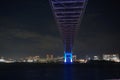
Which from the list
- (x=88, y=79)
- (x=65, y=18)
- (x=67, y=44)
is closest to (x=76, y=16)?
(x=65, y=18)

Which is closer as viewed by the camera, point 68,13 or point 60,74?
point 60,74

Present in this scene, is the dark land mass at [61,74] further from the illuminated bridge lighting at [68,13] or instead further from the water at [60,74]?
the illuminated bridge lighting at [68,13]

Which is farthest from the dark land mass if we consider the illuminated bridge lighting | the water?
the illuminated bridge lighting

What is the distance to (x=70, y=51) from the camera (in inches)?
3745

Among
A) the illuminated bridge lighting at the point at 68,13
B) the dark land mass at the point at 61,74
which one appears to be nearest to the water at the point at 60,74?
the dark land mass at the point at 61,74

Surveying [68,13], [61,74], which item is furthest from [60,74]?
[68,13]

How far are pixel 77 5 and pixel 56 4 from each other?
12.2 ft

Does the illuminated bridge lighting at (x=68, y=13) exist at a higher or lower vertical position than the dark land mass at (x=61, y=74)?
higher

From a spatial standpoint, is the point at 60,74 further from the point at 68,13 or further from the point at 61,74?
the point at 68,13

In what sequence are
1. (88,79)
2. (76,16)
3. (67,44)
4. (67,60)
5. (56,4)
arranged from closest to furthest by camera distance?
(88,79), (56,4), (76,16), (67,44), (67,60)

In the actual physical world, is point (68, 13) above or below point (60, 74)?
above

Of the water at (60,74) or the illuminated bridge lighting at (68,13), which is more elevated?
the illuminated bridge lighting at (68,13)

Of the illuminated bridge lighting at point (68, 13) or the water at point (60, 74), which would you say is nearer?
the water at point (60, 74)

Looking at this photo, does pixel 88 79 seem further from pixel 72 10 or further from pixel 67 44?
pixel 67 44
